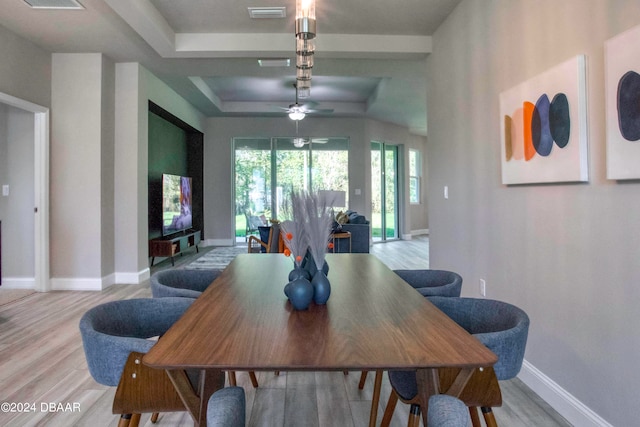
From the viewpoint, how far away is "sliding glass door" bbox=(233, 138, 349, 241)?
29.1ft

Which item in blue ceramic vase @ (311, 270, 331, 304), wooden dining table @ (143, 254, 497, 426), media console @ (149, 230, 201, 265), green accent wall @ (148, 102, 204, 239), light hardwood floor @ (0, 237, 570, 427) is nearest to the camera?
wooden dining table @ (143, 254, 497, 426)

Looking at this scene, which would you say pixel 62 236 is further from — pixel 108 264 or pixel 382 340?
pixel 382 340

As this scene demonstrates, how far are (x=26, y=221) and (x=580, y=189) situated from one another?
5529 mm

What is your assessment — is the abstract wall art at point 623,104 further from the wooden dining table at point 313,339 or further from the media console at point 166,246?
the media console at point 166,246

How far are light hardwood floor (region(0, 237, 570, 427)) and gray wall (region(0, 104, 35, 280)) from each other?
1.80 metres

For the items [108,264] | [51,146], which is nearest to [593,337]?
[108,264]

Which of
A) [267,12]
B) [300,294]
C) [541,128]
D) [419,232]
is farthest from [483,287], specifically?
[419,232]

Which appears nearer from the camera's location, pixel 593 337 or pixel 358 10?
pixel 593 337

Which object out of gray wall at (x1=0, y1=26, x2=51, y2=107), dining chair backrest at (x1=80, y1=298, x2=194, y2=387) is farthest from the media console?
dining chair backrest at (x1=80, y1=298, x2=194, y2=387)

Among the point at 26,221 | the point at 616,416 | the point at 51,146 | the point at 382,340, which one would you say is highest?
the point at 51,146

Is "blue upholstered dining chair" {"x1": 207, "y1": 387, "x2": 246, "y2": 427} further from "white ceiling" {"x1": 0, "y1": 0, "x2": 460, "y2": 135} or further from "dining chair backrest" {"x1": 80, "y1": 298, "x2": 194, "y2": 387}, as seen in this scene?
"white ceiling" {"x1": 0, "y1": 0, "x2": 460, "y2": 135}

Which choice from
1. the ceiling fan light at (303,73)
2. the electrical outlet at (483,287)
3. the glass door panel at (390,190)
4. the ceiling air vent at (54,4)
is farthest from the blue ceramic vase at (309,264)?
the glass door panel at (390,190)

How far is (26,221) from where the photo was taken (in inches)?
181

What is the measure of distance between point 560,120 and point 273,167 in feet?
24.2
